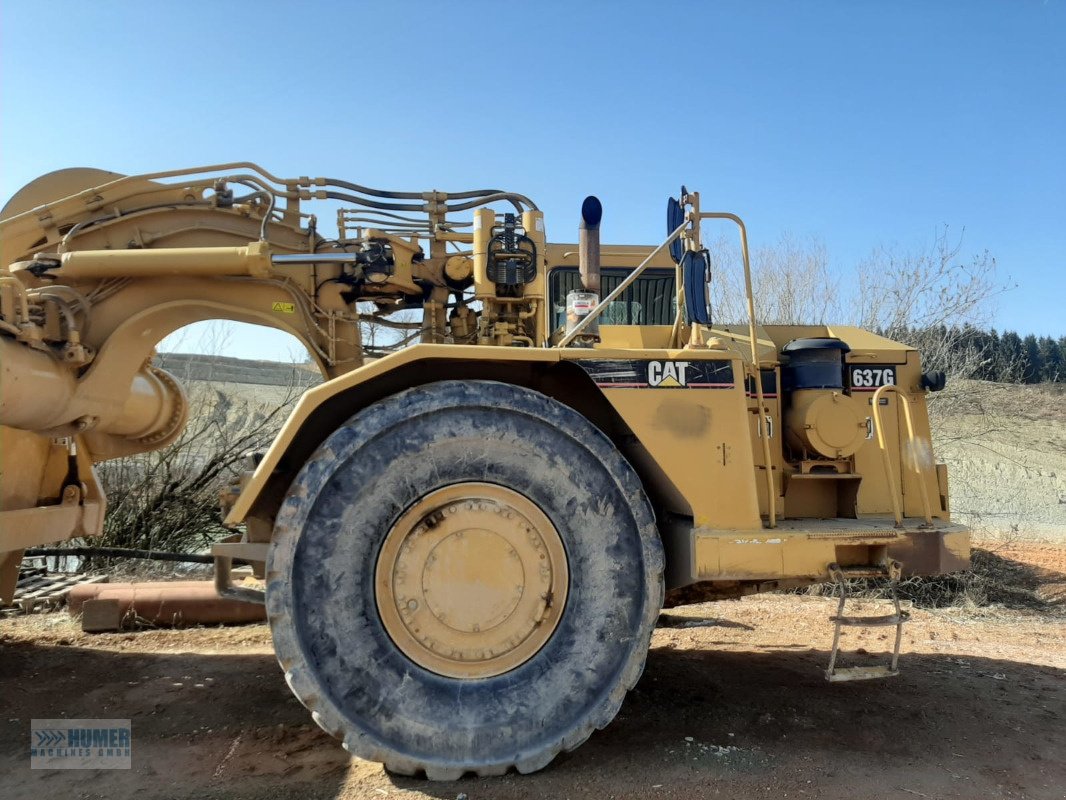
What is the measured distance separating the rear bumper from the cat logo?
2.27ft

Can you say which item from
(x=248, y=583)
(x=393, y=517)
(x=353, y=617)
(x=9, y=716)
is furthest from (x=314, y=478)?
(x=248, y=583)

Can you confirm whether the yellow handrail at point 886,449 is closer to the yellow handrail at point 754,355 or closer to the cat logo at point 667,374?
the yellow handrail at point 754,355

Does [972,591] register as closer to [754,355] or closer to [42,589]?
[754,355]

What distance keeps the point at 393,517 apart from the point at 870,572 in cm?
227

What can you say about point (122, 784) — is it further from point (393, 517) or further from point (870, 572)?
point (870, 572)

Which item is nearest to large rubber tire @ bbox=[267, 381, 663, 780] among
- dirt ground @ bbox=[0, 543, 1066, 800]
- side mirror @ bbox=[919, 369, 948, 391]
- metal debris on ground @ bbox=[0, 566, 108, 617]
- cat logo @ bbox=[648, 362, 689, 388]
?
dirt ground @ bbox=[0, 543, 1066, 800]

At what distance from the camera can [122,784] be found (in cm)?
308

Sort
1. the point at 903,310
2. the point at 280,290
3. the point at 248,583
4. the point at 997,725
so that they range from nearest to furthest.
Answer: the point at 997,725, the point at 280,290, the point at 248,583, the point at 903,310

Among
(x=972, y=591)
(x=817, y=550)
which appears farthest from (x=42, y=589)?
(x=972, y=591)

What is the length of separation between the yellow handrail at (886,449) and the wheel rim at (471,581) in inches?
67.4

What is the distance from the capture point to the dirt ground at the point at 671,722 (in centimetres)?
302

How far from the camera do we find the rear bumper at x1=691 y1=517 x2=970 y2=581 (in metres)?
3.20

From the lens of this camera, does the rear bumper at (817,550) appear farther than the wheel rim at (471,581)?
Yes

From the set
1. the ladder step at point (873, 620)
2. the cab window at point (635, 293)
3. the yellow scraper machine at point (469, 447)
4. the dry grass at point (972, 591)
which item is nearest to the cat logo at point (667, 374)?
the yellow scraper machine at point (469, 447)
